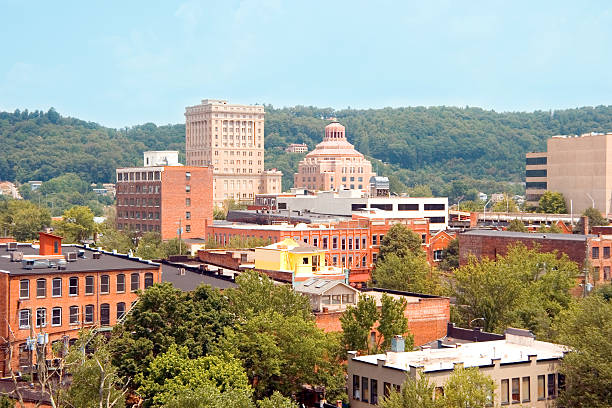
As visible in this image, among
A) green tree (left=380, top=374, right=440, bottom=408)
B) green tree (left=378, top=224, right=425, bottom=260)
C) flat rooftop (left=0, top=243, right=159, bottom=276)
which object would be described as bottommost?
green tree (left=380, top=374, right=440, bottom=408)

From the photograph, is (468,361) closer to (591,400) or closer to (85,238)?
(591,400)

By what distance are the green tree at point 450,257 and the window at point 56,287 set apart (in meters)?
71.7

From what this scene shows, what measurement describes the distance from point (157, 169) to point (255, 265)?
83441 millimetres

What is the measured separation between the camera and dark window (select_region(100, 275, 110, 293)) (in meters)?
78.8

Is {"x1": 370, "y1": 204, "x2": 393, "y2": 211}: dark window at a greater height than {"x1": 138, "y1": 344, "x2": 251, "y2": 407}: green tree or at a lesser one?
greater

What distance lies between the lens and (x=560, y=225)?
533 feet

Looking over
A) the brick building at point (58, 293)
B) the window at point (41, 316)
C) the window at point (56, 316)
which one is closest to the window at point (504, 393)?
the brick building at point (58, 293)

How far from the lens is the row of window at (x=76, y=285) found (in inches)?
2945

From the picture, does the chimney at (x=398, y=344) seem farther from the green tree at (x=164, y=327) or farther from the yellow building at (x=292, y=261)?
the yellow building at (x=292, y=261)

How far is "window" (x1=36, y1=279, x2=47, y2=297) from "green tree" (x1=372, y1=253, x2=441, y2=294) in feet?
137

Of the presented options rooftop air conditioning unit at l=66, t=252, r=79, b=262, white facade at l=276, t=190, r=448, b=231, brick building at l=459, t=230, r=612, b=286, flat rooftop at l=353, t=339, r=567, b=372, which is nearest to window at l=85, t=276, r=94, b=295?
rooftop air conditioning unit at l=66, t=252, r=79, b=262

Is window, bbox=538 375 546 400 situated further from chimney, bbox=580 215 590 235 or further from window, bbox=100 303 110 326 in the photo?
chimney, bbox=580 215 590 235

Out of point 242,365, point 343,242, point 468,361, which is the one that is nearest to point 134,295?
point 242,365

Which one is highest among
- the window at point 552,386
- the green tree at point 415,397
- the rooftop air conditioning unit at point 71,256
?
the rooftop air conditioning unit at point 71,256
